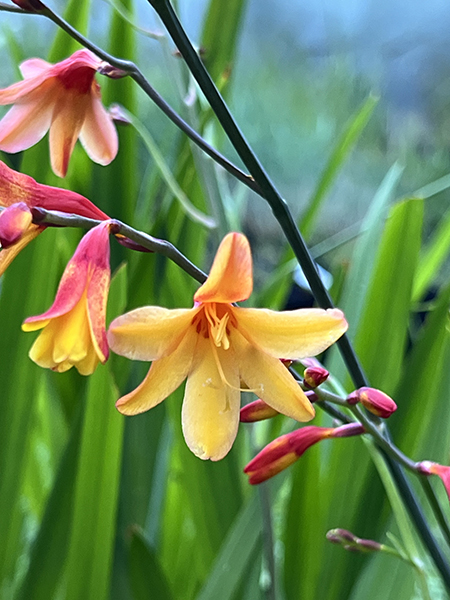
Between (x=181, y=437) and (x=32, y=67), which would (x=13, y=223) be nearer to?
(x=32, y=67)

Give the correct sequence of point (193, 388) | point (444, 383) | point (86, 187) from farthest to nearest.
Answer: point (86, 187)
point (444, 383)
point (193, 388)

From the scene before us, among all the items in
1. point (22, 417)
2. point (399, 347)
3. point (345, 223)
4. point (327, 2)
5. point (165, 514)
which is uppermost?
point (327, 2)

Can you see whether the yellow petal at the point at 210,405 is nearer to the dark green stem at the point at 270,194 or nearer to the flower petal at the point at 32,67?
the dark green stem at the point at 270,194

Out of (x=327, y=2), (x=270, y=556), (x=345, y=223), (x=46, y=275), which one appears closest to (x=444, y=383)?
(x=270, y=556)

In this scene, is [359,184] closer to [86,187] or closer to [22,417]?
[86,187]

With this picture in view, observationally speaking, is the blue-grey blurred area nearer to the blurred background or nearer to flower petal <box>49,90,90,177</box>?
the blurred background

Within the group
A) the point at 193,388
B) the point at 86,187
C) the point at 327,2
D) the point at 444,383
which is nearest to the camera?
the point at 193,388

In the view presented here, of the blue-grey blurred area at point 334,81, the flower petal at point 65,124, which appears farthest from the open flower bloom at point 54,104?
the blue-grey blurred area at point 334,81

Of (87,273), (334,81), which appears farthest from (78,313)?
(334,81)
